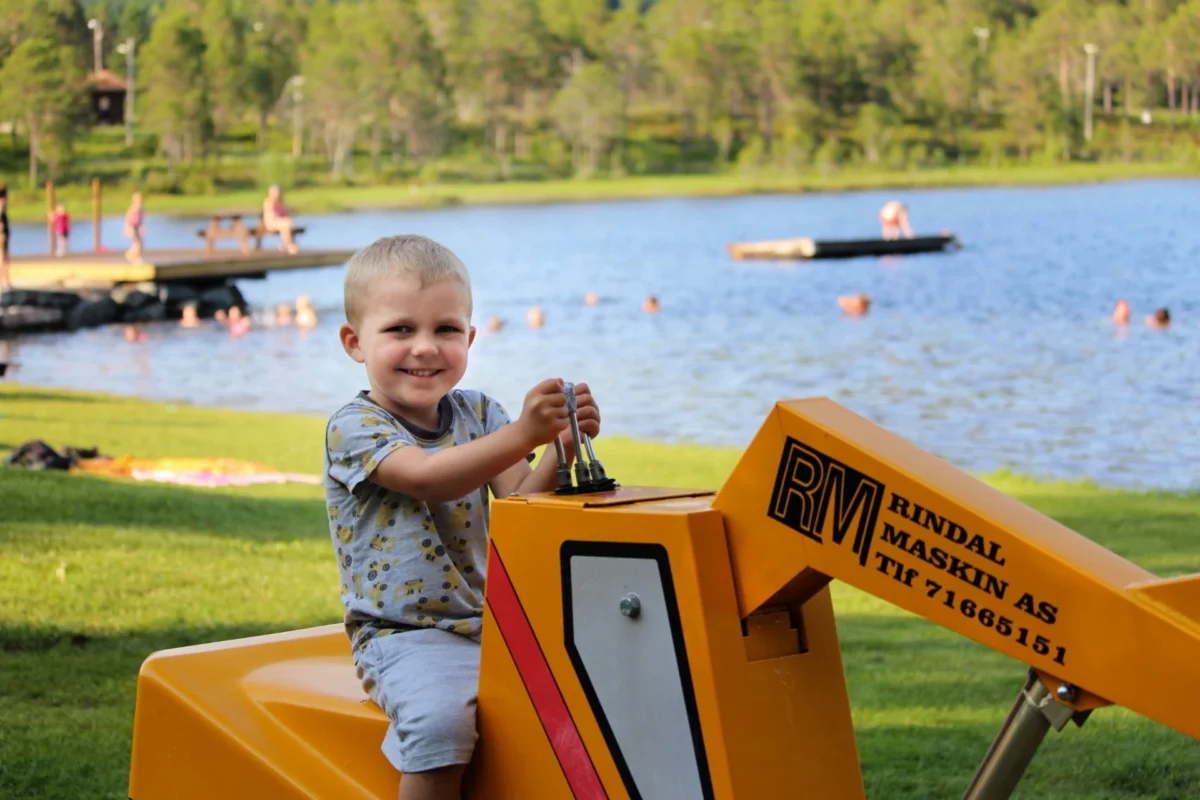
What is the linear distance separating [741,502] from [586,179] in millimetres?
100431

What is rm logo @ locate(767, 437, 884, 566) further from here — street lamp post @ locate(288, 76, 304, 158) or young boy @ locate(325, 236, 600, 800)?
street lamp post @ locate(288, 76, 304, 158)

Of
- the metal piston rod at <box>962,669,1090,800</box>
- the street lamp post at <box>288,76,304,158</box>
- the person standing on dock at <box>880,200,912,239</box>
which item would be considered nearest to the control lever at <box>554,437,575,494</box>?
the metal piston rod at <box>962,669,1090,800</box>

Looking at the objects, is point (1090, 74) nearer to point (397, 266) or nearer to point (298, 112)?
point (298, 112)

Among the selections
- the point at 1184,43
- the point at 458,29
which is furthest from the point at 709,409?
the point at 458,29

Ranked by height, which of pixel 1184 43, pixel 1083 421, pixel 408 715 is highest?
pixel 1184 43

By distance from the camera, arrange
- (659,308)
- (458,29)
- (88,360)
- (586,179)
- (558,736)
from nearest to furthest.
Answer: (558,736) < (88,360) < (659,308) < (586,179) < (458,29)

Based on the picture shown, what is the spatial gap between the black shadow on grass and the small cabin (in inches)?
2748

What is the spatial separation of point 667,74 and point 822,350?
96.6 metres

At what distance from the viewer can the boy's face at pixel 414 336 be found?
2.76 metres

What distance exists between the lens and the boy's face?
276 cm

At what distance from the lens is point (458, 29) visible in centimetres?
11994

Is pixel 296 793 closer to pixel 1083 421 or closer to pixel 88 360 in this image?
pixel 1083 421

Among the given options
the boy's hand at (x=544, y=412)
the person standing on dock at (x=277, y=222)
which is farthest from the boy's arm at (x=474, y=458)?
the person standing on dock at (x=277, y=222)

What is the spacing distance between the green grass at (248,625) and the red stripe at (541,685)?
178cm
